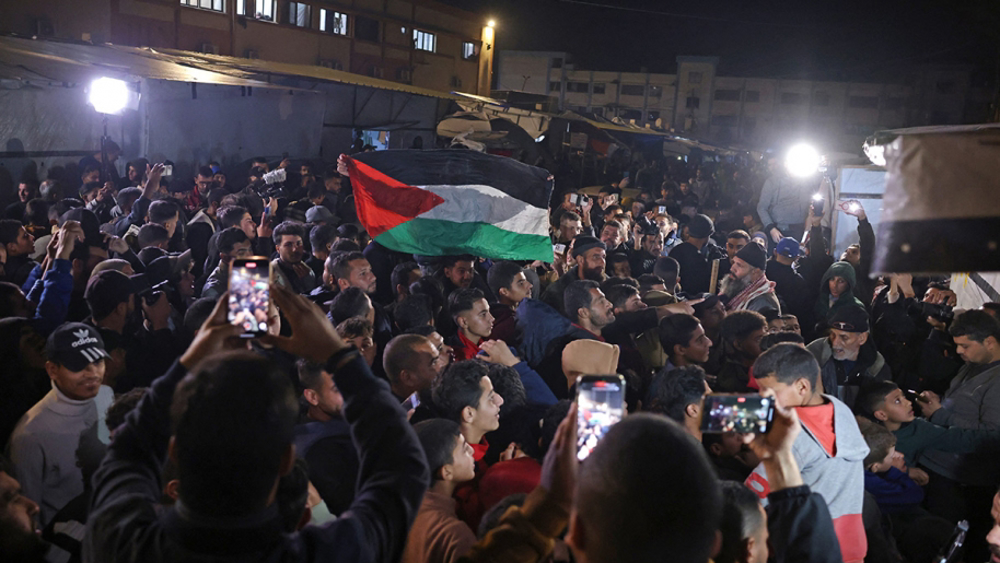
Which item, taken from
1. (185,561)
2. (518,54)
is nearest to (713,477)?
(185,561)

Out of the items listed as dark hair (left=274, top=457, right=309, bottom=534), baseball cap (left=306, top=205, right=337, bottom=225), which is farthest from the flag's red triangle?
dark hair (left=274, top=457, right=309, bottom=534)

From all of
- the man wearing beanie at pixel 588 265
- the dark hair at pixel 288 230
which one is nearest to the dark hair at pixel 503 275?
the man wearing beanie at pixel 588 265

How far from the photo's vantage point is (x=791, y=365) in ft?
13.8

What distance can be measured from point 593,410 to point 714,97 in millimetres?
83506

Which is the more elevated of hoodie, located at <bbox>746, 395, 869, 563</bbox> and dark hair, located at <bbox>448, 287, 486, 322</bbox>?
dark hair, located at <bbox>448, 287, 486, 322</bbox>

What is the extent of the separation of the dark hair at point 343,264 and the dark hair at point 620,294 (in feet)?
7.64

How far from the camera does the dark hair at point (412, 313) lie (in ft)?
21.4

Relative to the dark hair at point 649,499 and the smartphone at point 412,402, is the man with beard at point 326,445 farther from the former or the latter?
the dark hair at point 649,499

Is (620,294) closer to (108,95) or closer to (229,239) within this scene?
(229,239)

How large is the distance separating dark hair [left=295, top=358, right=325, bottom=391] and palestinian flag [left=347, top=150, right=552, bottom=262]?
3.69 metres

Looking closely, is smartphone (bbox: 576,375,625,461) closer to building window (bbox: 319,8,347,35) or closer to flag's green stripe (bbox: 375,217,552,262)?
flag's green stripe (bbox: 375,217,552,262)

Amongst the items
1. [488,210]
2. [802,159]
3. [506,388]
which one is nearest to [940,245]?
[506,388]

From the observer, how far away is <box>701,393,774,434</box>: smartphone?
109 inches

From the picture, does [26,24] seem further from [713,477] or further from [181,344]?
[713,477]
